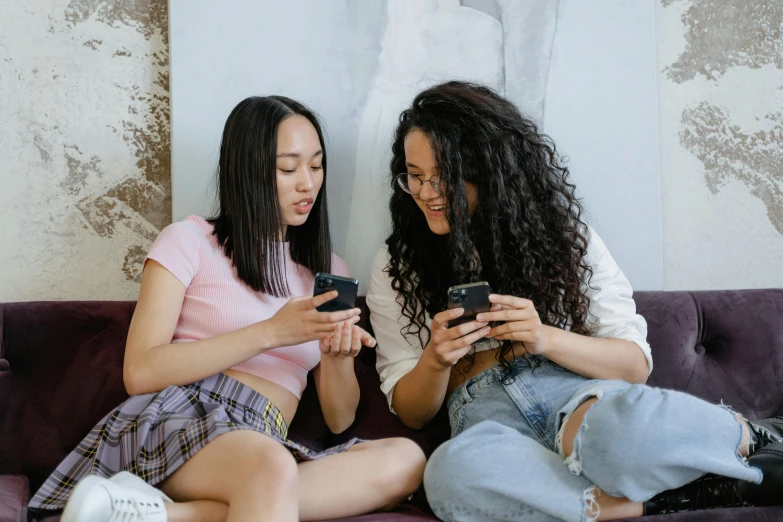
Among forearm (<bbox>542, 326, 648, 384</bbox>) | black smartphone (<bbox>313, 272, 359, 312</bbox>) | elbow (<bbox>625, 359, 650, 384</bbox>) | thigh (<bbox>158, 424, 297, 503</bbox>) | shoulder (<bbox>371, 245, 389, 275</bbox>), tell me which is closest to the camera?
thigh (<bbox>158, 424, 297, 503</bbox>)

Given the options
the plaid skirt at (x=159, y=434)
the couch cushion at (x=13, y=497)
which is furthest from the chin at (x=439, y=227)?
the couch cushion at (x=13, y=497)

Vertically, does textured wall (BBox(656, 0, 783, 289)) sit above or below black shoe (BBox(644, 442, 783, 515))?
above

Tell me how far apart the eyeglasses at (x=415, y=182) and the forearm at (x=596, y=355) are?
1.37ft

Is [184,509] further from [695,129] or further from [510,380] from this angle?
[695,129]

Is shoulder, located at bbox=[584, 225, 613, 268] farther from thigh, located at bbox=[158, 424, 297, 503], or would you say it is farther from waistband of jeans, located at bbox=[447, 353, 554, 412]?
thigh, located at bbox=[158, 424, 297, 503]

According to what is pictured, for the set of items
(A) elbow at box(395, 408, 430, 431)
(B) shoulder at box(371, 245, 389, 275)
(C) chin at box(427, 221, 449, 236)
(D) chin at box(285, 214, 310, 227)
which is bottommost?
(A) elbow at box(395, 408, 430, 431)

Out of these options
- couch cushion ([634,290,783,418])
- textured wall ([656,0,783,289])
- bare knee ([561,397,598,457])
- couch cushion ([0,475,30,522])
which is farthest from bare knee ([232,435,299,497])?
textured wall ([656,0,783,289])

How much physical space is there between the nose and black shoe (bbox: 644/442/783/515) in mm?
1012

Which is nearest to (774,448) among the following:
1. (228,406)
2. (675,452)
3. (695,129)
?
(675,452)

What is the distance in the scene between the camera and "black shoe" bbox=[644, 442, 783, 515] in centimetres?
136

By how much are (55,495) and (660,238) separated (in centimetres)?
177

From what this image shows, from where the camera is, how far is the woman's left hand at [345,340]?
61.0 inches

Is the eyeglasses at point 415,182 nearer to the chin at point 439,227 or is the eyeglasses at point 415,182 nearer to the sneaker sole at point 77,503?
the chin at point 439,227

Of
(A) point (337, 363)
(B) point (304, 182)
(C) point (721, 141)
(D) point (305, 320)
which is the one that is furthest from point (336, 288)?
(C) point (721, 141)
